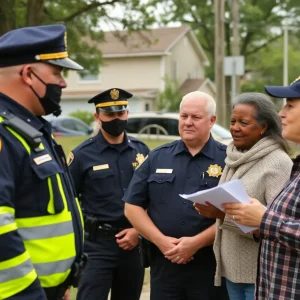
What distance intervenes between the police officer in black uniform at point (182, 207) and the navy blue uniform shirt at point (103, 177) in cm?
59

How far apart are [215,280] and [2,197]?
1.92 metres

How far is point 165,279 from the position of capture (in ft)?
13.6

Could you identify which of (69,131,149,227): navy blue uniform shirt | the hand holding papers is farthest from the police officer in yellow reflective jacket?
(69,131,149,227): navy blue uniform shirt

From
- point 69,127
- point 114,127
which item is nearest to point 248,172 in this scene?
point 114,127

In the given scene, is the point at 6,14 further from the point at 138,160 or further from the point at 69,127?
the point at 69,127

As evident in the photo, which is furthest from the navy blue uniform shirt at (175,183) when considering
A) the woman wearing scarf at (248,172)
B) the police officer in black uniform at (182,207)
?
the woman wearing scarf at (248,172)

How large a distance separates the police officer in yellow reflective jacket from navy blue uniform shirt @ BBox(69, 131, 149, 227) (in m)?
1.94

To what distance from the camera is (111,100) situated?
5055 millimetres

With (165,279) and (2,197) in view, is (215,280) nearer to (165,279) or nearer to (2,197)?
(165,279)

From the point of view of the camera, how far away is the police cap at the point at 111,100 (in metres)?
5.04

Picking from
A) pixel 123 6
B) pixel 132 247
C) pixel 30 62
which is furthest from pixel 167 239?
pixel 123 6

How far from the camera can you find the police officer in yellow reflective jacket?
2463 millimetres

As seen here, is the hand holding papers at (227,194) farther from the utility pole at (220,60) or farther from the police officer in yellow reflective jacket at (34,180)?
the utility pole at (220,60)

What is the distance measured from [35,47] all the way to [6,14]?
9255mm
